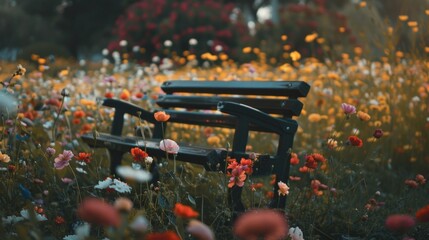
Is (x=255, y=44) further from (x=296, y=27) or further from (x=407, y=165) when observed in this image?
(x=407, y=165)

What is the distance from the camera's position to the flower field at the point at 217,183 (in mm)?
1333

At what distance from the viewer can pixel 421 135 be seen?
4176mm

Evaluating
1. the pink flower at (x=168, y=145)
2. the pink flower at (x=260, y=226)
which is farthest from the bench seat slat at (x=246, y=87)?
the pink flower at (x=260, y=226)

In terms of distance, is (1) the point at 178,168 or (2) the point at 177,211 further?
(1) the point at 178,168

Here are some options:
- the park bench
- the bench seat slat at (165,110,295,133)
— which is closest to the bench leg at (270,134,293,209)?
the park bench

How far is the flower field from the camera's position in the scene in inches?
52.5

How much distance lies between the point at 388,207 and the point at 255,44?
32.3ft

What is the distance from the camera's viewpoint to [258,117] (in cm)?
271

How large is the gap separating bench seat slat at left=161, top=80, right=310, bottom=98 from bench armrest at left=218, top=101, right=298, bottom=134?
182mm

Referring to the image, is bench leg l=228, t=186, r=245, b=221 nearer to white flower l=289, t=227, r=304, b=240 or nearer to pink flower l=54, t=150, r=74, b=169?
white flower l=289, t=227, r=304, b=240

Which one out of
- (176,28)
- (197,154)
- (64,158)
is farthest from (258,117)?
(176,28)

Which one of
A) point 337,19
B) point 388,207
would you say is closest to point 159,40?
point 337,19

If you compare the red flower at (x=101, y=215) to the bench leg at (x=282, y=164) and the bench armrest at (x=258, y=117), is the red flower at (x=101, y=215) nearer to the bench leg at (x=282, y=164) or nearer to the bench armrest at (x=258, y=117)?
the bench armrest at (x=258, y=117)

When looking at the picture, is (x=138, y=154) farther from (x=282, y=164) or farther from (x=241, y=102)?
(x=241, y=102)
